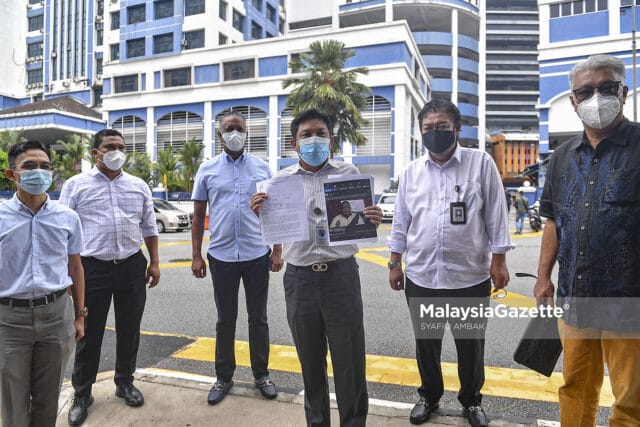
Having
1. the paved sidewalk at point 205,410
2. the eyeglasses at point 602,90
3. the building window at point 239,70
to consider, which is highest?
the building window at point 239,70

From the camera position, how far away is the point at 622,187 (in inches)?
86.2

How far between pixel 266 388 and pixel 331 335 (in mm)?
1045

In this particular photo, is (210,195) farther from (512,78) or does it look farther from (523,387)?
(512,78)

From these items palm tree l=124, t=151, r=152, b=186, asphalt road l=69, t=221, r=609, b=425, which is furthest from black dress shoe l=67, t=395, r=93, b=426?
palm tree l=124, t=151, r=152, b=186

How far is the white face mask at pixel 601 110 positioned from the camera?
2.30 meters

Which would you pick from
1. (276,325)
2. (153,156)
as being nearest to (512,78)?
(153,156)

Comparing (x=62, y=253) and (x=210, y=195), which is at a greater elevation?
(x=210, y=195)

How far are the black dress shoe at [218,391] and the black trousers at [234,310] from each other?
4 cm

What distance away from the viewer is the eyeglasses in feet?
7.58

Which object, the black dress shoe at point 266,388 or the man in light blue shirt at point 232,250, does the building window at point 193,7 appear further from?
the black dress shoe at point 266,388

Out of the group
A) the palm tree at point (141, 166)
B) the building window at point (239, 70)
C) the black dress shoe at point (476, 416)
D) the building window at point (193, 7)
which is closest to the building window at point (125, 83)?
the building window at point (193, 7)

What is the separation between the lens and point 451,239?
118 inches

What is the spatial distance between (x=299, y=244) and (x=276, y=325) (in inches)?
118

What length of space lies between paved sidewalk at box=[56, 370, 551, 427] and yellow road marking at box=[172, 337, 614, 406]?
0.62m
